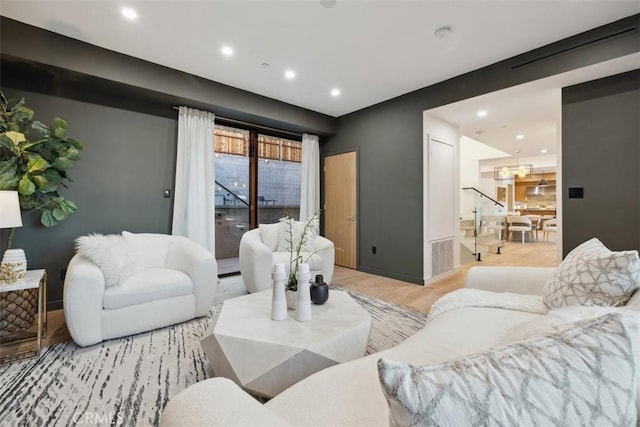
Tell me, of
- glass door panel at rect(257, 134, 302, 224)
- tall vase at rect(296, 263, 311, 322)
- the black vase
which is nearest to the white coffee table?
tall vase at rect(296, 263, 311, 322)

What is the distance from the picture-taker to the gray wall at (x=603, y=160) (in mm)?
2688

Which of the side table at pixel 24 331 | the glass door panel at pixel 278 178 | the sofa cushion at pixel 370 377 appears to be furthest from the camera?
the glass door panel at pixel 278 178

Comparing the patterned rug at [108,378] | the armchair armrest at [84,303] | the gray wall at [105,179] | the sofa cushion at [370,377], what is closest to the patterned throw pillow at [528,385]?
the sofa cushion at [370,377]

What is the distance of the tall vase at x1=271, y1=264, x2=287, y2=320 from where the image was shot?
1.75 meters

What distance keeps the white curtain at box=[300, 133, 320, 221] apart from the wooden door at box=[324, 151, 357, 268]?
27 centimetres

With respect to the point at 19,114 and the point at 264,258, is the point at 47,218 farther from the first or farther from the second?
the point at 264,258

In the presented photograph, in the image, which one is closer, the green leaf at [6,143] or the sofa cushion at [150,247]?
the green leaf at [6,143]

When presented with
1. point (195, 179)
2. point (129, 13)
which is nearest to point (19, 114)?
point (129, 13)

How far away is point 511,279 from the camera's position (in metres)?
2.03

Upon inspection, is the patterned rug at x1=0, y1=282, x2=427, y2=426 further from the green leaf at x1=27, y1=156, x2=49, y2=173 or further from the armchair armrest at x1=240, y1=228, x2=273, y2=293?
the green leaf at x1=27, y1=156, x2=49, y2=173

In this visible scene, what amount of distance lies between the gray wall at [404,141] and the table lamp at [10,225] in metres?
4.06

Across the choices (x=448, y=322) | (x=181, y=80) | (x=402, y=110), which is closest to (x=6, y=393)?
(x=448, y=322)

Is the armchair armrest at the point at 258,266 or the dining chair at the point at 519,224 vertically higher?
the dining chair at the point at 519,224

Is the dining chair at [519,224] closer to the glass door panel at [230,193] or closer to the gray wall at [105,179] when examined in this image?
the glass door panel at [230,193]
